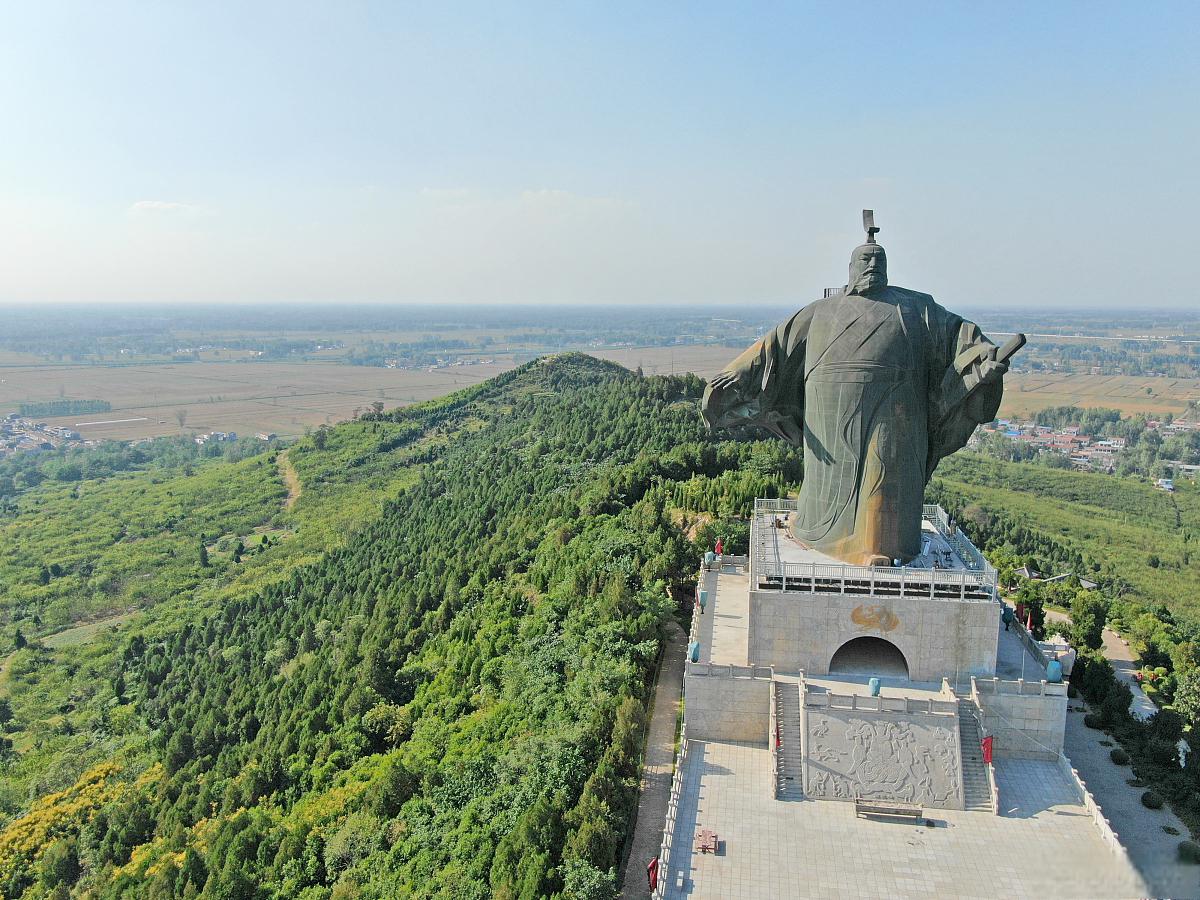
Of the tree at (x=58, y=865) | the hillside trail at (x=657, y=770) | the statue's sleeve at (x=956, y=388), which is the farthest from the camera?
the tree at (x=58, y=865)

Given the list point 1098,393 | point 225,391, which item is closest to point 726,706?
point 225,391

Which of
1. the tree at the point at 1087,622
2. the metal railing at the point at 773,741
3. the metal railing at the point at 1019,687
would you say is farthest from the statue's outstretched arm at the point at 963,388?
the tree at the point at 1087,622

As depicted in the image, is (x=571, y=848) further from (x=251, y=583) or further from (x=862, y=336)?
(x=251, y=583)

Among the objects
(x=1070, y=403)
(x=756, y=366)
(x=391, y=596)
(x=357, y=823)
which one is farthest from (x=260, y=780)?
(x=1070, y=403)

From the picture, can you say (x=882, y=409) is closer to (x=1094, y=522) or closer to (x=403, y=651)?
(x=403, y=651)

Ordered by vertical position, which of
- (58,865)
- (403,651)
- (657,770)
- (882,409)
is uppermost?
(882,409)

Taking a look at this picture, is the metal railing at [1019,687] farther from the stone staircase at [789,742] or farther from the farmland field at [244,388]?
the farmland field at [244,388]

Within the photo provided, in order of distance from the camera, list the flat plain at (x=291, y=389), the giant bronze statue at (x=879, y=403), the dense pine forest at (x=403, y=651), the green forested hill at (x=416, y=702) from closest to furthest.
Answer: the green forested hill at (x=416, y=702), the dense pine forest at (x=403, y=651), the giant bronze statue at (x=879, y=403), the flat plain at (x=291, y=389)
